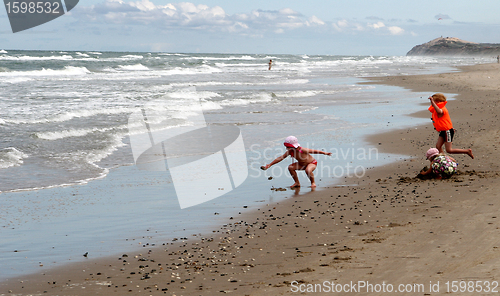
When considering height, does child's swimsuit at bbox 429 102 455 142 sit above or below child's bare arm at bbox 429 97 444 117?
below

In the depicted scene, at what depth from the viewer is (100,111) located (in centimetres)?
1944

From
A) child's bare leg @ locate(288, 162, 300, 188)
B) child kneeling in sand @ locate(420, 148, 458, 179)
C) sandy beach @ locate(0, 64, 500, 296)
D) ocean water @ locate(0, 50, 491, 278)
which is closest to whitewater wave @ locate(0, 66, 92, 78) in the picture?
ocean water @ locate(0, 50, 491, 278)

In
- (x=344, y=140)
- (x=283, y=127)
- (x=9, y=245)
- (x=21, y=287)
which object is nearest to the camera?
(x=21, y=287)

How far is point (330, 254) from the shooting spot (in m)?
4.85

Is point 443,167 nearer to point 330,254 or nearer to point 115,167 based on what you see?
point 330,254

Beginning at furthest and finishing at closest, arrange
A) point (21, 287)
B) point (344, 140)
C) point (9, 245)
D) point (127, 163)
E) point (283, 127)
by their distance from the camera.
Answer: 1. point (283, 127)
2. point (344, 140)
3. point (127, 163)
4. point (9, 245)
5. point (21, 287)

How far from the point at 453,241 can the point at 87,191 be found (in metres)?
5.99

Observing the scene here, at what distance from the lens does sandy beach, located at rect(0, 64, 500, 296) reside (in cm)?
409

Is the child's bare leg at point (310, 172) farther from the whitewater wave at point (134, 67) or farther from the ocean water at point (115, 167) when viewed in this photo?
the whitewater wave at point (134, 67)

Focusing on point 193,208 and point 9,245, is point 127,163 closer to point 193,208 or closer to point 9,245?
point 193,208

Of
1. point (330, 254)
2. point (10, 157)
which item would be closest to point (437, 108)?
point (330, 254)

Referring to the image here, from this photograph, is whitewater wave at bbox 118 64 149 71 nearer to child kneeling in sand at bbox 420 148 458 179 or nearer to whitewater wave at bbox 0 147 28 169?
whitewater wave at bbox 0 147 28 169

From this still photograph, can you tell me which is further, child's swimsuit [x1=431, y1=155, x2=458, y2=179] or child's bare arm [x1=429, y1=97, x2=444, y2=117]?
child's bare arm [x1=429, y1=97, x2=444, y2=117]

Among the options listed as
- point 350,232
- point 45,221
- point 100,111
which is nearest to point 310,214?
point 350,232
